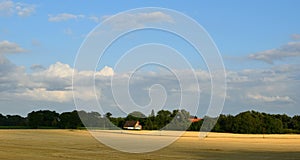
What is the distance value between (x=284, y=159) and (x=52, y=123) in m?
145

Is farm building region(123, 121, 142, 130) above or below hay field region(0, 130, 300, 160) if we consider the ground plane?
above

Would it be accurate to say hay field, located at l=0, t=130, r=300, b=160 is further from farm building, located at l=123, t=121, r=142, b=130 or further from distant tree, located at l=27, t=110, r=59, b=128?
distant tree, located at l=27, t=110, r=59, b=128

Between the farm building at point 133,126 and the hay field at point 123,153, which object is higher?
the farm building at point 133,126

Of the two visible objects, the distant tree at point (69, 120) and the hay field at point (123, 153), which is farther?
the distant tree at point (69, 120)

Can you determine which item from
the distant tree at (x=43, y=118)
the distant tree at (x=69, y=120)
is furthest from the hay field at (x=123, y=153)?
the distant tree at (x=43, y=118)

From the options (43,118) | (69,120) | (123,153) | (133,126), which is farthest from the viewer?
(43,118)

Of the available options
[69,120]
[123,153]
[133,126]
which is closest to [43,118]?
[69,120]

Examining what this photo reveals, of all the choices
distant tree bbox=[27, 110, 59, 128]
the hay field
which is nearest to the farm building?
distant tree bbox=[27, 110, 59, 128]

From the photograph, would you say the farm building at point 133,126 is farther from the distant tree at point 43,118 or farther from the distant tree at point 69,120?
the distant tree at point 43,118

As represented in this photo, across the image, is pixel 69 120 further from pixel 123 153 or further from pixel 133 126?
pixel 123 153

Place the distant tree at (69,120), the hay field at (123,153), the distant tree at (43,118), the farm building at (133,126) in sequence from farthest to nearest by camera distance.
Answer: the distant tree at (43,118)
the distant tree at (69,120)
the farm building at (133,126)
the hay field at (123,153)

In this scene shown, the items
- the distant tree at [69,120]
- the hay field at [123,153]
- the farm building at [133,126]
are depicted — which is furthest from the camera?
the distant tree at [69,120]

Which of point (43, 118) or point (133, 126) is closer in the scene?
point (133, 126)

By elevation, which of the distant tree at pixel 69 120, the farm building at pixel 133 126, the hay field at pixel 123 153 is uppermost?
the distant tree at pixel 69 120
